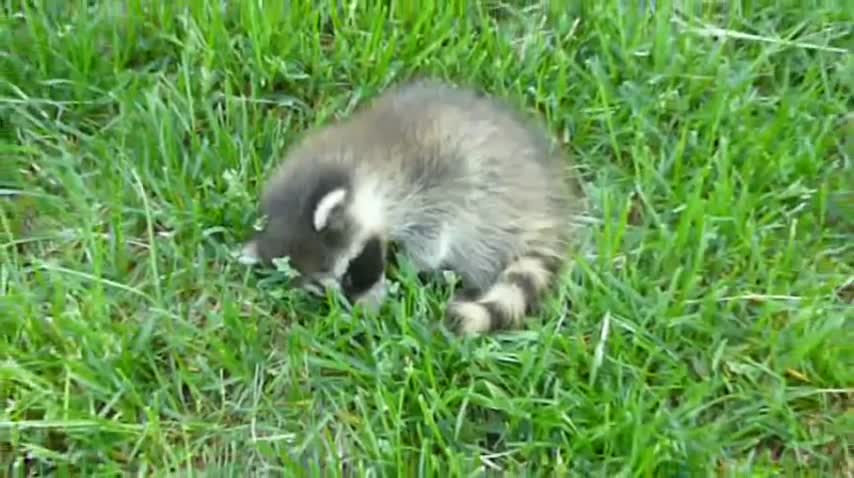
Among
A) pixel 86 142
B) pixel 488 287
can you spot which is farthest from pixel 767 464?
pixel 86 142

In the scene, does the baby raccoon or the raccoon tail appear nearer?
the raccoon tail

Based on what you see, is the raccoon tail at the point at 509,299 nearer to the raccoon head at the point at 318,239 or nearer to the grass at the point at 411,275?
the grass at the point at 411,275

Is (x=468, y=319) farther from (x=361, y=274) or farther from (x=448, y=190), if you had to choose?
(x=448, y=190)

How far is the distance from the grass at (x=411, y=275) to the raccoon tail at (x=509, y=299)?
5 cm

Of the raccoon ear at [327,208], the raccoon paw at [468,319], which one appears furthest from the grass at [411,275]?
the raccoon ear at [327,208]

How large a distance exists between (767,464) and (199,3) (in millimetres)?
1900

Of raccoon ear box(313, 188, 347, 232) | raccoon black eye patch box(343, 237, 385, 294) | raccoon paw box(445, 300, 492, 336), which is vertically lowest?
raccoon paw box(445, 300, 492, 336)

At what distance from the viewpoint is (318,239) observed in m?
3.40

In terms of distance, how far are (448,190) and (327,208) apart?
40cm

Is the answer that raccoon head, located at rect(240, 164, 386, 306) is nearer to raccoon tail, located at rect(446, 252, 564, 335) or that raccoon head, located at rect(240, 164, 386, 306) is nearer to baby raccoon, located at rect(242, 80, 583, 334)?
baby raccoon, located at rect(242, 80, 583, 334)

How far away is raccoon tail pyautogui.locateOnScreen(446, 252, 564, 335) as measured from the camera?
337 cm

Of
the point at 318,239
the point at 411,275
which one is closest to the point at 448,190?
the point at 411,275

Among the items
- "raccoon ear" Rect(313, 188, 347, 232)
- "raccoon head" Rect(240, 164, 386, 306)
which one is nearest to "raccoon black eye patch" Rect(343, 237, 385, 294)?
"raccoon head" Rect(240, 164, 386, 306)

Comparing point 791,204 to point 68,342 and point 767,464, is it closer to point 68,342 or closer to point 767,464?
point 767,464
